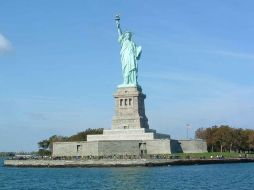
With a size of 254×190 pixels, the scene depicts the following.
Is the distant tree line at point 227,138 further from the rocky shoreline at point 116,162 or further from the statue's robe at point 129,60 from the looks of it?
the statue's robe at point 129,60

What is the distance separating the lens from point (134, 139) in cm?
6538

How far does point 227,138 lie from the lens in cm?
A: 8569

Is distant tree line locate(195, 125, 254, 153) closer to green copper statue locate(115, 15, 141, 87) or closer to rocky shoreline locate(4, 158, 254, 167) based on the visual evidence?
rocky shoreline locate(4, 158, 254, 167)

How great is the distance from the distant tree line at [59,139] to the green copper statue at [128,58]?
18658 mm

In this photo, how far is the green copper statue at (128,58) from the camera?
71062 mm

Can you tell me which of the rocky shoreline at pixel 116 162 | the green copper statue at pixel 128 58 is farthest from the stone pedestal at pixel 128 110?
the rocky shoreline at pixel 116 162

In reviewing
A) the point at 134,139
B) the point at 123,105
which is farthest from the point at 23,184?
the point at 123,105

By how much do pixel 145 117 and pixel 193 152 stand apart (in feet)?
23.3

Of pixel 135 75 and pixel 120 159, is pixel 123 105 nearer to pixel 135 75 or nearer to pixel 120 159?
pixel 135 75

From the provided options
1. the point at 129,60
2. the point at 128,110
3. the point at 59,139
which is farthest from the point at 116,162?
the point at 59,139

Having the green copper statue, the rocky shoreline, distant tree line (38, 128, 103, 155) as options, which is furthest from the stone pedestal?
distant tree line (38, 128, 103, 155)

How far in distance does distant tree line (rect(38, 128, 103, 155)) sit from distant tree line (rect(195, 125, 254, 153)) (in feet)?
54.3

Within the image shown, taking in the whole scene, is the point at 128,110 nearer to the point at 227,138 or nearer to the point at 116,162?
the point at 116,162

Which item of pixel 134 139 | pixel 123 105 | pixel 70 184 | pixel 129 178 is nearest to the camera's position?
pixel 70 184
